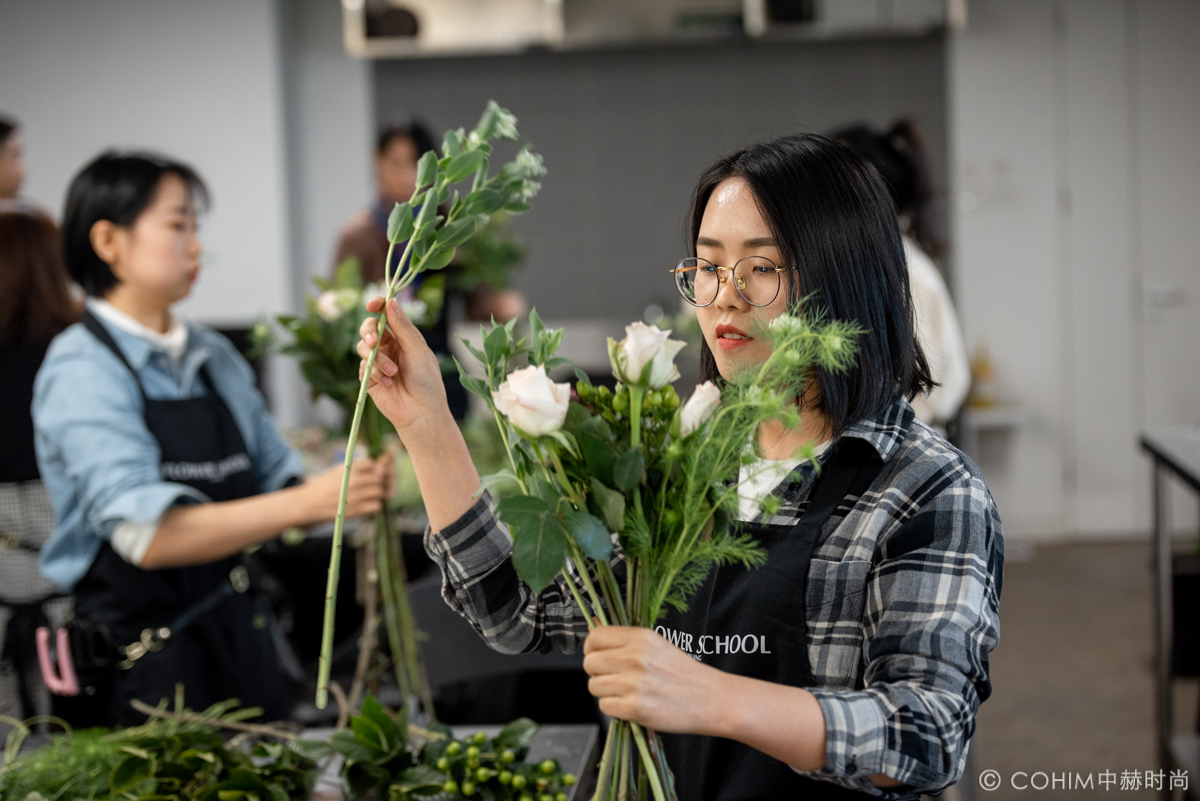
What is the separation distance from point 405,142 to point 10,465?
2.15 m

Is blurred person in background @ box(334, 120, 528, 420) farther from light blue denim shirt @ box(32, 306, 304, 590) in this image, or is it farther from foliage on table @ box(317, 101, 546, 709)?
foliage on table @ box(317, 101, 546, 709)

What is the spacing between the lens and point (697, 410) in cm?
89

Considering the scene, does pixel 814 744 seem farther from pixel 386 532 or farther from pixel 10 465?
pixel 10 465

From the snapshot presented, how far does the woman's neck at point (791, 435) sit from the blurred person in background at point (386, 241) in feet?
8.54

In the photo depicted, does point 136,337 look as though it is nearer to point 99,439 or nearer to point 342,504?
point 99,439

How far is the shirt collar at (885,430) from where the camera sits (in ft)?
3.58

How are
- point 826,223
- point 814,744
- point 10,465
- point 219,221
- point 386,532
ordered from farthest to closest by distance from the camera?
point 219,221 → point 10,465 → point 386,532 → point 826,223 → point 814,744

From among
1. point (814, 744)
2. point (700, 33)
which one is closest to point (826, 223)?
point (814, 744)

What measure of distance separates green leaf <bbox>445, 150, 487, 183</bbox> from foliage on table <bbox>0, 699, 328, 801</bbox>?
0.72m

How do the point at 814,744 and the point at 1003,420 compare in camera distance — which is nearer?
the point at 814,744

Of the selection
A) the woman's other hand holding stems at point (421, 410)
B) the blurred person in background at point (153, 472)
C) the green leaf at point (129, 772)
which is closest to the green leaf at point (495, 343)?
the woman's other hand holding stems at point (421, 410)

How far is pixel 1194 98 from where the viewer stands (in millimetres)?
5520

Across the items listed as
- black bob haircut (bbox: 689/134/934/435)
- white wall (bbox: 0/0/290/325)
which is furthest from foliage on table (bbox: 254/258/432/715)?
white wall (bbox: 0/0/290/325)

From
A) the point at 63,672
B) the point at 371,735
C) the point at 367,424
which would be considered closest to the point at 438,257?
the point at 371,735
